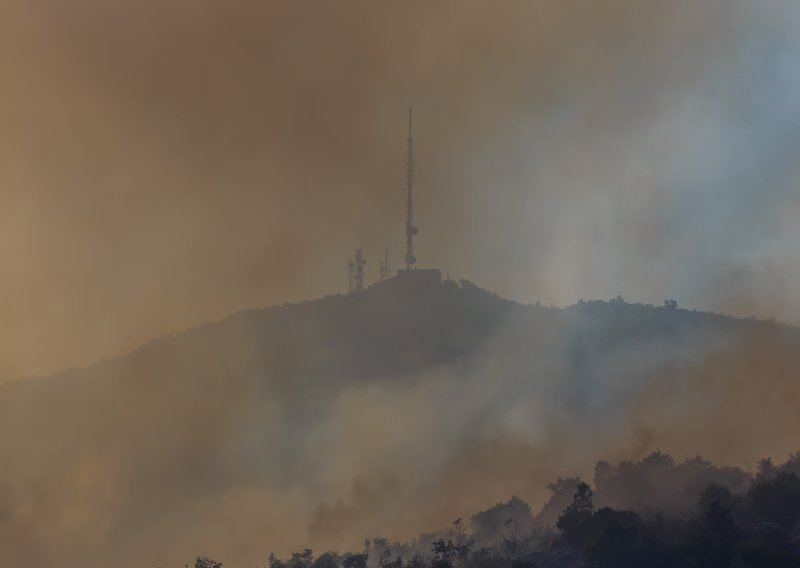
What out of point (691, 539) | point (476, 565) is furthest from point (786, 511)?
point (476, 565)

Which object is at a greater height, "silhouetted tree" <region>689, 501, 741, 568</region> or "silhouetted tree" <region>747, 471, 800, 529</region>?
"silhouetted tree" <region>747, 471, 800, 529</region>

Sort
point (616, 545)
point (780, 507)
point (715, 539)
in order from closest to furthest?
point (715, 539), point (616, 545), point (780, 507)

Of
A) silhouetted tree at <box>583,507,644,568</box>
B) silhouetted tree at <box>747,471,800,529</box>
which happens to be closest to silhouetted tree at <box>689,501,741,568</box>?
silhouetted tree at <box>583,507,644,568</box>

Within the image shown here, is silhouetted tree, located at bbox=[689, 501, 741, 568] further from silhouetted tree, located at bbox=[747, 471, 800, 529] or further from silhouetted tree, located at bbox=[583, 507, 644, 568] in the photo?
silhouetted tree, located at bbox=[747, 471, 800, 529]

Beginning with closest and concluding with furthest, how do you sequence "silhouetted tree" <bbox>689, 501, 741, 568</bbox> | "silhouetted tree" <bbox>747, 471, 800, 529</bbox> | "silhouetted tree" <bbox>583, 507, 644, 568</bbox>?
"silhouetted tree" <bbox>689, 501, 741, 568</bbox>, "silhouetted tree" <bbox>583, 507, 644, 568</bbox>, "silhouetted tree" <bbox>747, 471, 800, 529</bbox>

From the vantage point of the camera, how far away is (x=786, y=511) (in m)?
196

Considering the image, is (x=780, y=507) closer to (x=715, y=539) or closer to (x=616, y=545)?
(x=715, y=539)

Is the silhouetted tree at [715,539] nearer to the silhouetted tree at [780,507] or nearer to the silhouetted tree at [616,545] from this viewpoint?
the silhouetted tree at [616,545]

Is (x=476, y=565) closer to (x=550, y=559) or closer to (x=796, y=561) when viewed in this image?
(x=550, y=559)

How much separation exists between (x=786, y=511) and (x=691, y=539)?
1523 centimetres

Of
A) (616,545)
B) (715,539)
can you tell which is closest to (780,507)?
(715,539)

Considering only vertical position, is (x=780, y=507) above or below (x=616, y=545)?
above

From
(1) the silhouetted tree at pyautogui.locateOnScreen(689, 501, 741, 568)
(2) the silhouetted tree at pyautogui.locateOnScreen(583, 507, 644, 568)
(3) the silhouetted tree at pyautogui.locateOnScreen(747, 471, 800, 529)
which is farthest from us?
(3) the silhouetted tree at pyautogui.locateOnScreen(747, 471, 800, 529)

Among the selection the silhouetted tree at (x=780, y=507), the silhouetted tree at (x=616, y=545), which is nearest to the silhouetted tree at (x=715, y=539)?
the silhouetted tree at (x=616, y=545)
